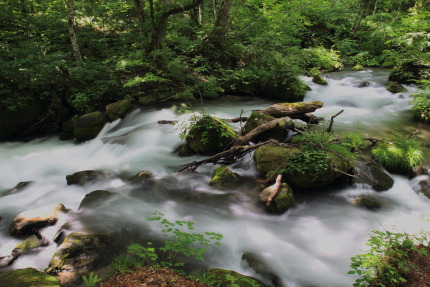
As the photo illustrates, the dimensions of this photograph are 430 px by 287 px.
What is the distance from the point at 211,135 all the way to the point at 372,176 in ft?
11.6

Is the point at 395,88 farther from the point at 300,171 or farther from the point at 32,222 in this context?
the point at 32,222

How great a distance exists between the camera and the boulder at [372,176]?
16.6 feet

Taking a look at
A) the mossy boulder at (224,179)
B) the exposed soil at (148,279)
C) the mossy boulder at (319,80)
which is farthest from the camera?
the mossy boulder at (319,80)

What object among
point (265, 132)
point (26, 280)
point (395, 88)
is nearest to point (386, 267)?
point (26, 280)

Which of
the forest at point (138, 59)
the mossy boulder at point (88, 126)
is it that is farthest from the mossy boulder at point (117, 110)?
the forest at point (138, 59)

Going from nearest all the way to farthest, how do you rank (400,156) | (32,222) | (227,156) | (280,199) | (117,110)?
1. (32,222)
2. (280,199)
3. (400,156)
4. (227,156)
5. (117,110)

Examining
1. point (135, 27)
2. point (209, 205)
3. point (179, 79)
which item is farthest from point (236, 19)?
point (209, 205)

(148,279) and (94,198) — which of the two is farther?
(94,198)

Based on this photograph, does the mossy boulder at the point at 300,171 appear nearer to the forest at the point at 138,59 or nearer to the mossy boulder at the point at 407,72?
the forest at the point at 138,59

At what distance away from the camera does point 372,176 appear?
206 inches

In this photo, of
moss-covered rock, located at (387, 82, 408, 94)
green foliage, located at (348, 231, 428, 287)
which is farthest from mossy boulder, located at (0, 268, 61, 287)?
moss-covered rock, located at (387, 82, 408, 94)

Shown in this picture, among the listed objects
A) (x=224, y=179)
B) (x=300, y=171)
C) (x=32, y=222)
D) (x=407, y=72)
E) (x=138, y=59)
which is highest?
(x=138, y=59)

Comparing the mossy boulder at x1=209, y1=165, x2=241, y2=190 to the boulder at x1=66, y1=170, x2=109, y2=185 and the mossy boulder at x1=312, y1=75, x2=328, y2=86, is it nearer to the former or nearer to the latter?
the boulder at x1=66, y1=170, x2=109, y2=185

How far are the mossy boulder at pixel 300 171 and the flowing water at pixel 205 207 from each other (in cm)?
34
